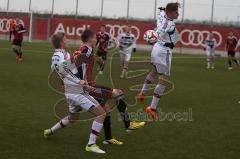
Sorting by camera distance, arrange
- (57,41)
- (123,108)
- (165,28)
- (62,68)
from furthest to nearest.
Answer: (165,28) → (123,108) → (57,41) → (62,68)

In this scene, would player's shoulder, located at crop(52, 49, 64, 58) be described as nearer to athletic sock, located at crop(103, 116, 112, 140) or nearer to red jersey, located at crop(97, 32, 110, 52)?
athletic sock, located at crop(103, 116, 112, 140)

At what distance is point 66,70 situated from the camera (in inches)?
298

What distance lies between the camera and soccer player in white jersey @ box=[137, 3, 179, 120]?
1077 centimetres

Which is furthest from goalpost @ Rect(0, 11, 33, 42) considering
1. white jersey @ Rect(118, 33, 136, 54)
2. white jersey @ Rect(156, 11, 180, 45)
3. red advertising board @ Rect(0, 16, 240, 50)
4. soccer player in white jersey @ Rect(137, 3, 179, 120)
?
white jersey @ Rect(156, 11, 180, 45)

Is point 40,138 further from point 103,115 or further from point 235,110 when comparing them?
point 235,110

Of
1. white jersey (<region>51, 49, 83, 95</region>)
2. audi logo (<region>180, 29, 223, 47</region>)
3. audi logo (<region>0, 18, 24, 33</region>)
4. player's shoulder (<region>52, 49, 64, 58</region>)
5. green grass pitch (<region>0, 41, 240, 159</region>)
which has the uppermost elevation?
audi logo (<region>0, 18, 24, 33</region>)

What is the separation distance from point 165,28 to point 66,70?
3848 mm

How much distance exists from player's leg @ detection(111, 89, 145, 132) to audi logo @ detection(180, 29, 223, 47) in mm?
38147

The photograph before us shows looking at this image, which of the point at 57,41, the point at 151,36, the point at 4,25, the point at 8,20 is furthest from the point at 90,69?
the point at 4,25

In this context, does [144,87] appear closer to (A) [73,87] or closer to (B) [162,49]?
(B) [162,49]

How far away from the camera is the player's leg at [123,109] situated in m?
8.26

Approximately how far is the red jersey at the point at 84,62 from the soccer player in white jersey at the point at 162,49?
10.8 ft

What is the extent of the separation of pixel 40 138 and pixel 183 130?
2906 millimetres

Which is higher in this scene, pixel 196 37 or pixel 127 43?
pixel 196 37
